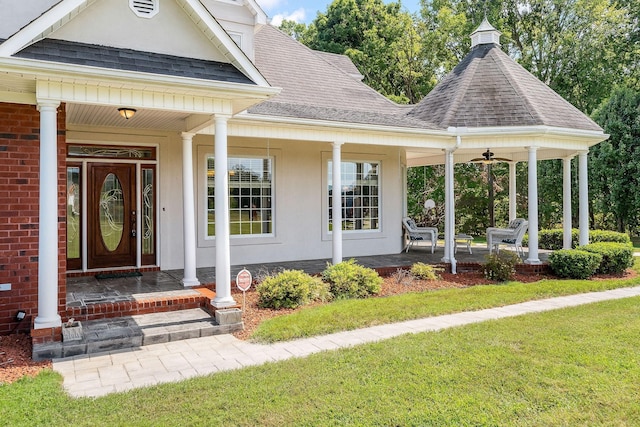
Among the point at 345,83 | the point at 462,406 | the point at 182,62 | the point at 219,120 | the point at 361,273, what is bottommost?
the point at 462,406

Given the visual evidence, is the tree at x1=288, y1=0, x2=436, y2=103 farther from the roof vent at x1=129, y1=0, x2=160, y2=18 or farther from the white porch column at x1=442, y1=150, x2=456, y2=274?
the roof vent at x1=129, y1=0, x2=160, y2=18

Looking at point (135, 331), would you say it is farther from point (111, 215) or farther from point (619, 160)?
point (619, 160)

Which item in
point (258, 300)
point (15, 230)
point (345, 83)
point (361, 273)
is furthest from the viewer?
point (345, 83)

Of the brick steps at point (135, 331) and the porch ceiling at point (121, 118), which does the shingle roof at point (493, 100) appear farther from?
the brick steps at point (135, 331)

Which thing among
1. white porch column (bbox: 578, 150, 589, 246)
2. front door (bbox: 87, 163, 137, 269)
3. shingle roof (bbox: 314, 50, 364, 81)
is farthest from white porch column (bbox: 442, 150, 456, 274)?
front door (bbox: 87, 163, 137, 269)

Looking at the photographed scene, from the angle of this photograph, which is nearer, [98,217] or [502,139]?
[98,217]

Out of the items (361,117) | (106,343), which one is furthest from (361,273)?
(106,343)

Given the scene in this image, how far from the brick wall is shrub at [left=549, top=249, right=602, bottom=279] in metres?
9.91

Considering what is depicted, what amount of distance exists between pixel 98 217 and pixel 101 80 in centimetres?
431

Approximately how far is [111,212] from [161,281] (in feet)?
6.66

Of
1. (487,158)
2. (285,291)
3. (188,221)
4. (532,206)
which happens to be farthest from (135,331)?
(487,158)

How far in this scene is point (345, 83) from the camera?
12.6 m

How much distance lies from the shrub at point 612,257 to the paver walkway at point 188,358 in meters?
5.74

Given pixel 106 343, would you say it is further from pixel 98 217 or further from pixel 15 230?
pixel 98 217
